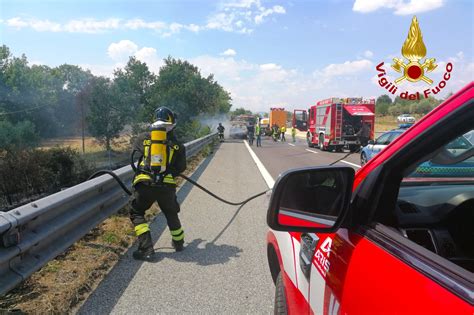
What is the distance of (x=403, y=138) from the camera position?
154cm

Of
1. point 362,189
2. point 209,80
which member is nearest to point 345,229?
point 362,189

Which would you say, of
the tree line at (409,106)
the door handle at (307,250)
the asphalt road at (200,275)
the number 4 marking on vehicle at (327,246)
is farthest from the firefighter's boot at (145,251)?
the tree line at (409,106)

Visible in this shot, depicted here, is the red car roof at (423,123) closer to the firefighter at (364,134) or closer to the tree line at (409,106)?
the tree line at (409,106)

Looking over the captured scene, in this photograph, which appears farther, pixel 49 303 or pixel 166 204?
pixel 166 204

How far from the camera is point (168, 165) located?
4.84 m

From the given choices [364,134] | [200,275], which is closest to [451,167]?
[200,275]

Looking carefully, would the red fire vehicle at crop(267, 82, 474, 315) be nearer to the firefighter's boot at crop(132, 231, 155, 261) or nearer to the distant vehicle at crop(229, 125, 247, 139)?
the firefighter's boot at crop(132, 231, 155, 261)

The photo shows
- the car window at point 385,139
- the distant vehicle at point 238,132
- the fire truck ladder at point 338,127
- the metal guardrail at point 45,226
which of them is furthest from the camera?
the distant vehicle at point 238,132

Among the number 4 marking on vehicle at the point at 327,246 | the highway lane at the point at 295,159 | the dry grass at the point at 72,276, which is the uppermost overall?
the number 4 marking on vehicle at the point at 327,246

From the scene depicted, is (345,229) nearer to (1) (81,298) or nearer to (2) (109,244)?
(1) (81,298)

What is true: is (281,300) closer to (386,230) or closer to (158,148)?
(386,230)

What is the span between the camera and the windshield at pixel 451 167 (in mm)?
2088

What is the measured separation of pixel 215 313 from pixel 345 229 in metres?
1.94

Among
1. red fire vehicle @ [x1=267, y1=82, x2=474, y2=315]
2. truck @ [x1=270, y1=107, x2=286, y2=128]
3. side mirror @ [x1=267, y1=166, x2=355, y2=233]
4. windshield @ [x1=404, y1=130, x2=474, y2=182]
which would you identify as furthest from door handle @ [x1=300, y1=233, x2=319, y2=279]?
truck @ [x1=270, y1=107, x2=286, y2=128]
